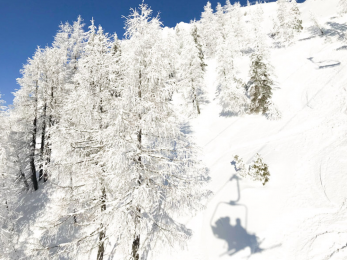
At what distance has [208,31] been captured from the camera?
183ft

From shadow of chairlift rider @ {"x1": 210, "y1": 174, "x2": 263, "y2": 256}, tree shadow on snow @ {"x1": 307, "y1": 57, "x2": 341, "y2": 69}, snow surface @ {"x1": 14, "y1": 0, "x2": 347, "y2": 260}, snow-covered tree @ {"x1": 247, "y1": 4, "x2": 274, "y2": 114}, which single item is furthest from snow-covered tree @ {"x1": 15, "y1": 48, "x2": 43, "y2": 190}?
tree shadow on snow @ {"x1": 307, "y1": 57, "x2": 341, "y2": 69}

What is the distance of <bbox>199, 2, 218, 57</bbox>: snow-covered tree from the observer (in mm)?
54469

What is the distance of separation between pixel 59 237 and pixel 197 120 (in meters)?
19.9

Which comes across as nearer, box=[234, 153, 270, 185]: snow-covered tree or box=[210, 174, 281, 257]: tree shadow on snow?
box=[210, 174, 281, 257]: tree shadow on snow

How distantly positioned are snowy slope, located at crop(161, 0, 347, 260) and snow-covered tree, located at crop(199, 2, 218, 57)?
39.5 m

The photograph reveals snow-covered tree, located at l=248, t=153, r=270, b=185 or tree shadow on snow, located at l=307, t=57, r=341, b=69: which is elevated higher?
tree shadow on snow, located at l=307, t=57, r=341, b=69

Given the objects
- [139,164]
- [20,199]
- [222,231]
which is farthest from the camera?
[20,199]

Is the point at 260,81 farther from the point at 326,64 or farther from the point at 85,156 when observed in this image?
the point at 85,156

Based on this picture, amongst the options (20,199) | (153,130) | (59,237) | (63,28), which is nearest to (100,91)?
(153,130)

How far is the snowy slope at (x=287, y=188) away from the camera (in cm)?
770

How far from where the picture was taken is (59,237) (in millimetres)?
12836

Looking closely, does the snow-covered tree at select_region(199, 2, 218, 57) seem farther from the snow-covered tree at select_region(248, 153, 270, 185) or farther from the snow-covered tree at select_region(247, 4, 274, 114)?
the snow-covered tree at select_region(248, 153, 270, 185)

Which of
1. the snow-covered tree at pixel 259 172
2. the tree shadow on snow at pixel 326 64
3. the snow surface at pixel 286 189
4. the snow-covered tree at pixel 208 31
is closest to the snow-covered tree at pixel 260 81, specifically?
the snow surface at pixel 286 189

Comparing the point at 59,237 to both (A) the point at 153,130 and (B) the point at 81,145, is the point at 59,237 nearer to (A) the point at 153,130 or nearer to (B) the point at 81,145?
(B) the point at 81,145
